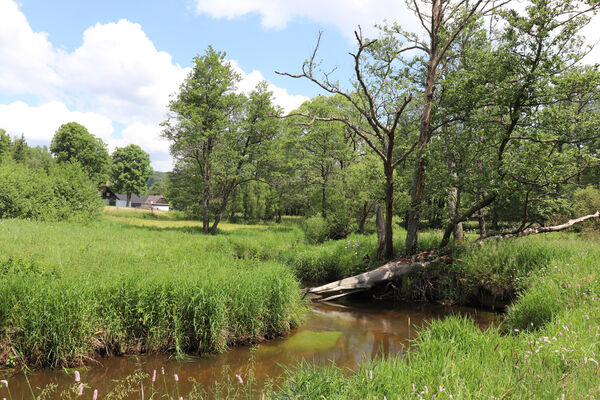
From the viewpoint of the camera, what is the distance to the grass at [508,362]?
3.13 m

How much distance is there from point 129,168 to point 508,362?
81.4 meters

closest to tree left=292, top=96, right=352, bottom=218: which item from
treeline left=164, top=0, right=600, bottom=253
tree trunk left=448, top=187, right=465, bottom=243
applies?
treeline left=164, top=0, right=600, bottom=253

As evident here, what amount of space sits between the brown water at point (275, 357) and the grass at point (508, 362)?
17.4 inches

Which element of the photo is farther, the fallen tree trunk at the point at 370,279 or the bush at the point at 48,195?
the bush at the point at 48,195

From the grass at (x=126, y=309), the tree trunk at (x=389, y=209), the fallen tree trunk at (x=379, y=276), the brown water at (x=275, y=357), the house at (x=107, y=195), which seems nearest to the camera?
the brown water at (x=275, y=357)

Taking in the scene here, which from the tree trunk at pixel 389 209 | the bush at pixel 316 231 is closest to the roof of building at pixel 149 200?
the bush at pixel 316 231

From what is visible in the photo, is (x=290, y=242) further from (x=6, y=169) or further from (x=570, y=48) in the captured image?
(x=6, y=169)

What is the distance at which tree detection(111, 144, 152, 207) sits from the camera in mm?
73312

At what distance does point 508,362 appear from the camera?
154 inches

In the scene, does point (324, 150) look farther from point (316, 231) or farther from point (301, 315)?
point (301, 315)

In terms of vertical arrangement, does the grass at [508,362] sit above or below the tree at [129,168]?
below

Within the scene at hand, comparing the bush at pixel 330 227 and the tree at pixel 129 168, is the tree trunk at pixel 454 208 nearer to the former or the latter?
the bush at pixel 330 227

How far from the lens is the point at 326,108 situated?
31.6 m

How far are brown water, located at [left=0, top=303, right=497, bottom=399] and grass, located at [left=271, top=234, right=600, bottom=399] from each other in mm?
441
